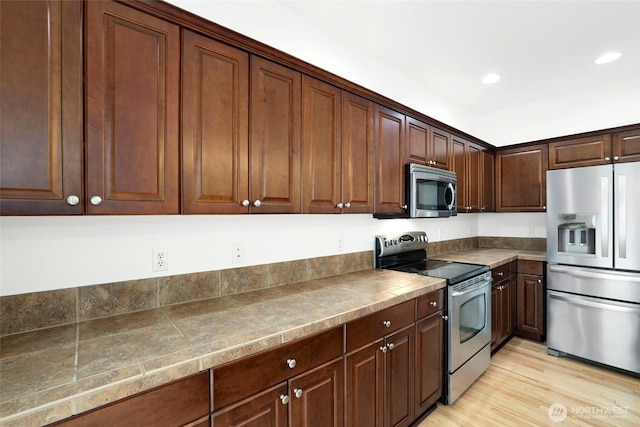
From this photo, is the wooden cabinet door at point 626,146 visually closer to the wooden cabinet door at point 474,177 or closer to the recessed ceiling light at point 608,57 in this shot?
the recessed ceiling light at point 608,57

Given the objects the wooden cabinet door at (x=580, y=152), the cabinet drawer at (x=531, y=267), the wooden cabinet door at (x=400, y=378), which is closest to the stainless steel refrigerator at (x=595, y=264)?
the cabinet drawer at (x=531, y=267)

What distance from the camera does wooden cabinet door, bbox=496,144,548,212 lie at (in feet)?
11.2

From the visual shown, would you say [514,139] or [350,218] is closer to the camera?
[350,218]

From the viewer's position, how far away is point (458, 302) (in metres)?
2.17

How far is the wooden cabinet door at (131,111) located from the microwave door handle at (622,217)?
3.49 m

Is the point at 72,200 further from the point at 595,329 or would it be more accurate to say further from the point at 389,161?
the point at 595,329

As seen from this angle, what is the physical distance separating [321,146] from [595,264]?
281cm

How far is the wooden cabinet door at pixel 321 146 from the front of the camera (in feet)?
5.74

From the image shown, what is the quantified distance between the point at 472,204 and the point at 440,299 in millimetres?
1722

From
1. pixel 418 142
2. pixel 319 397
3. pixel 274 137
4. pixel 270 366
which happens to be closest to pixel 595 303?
pixel 418 142

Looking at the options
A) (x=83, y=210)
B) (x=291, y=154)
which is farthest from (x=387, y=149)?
(x=83, y=210)

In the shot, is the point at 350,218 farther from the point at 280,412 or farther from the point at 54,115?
the point at 54,115

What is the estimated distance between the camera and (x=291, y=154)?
1.68 m

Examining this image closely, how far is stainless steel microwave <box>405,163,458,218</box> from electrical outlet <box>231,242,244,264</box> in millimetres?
1397
